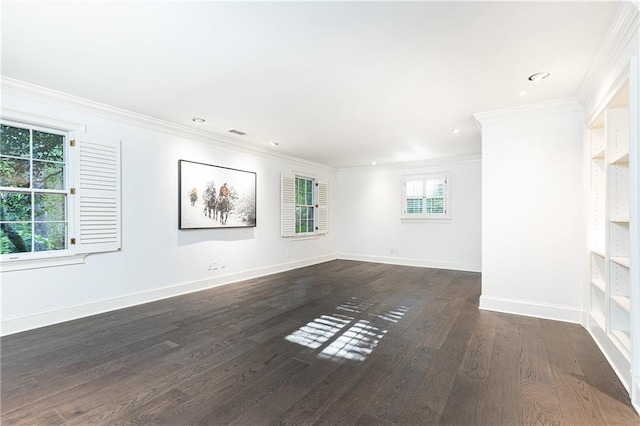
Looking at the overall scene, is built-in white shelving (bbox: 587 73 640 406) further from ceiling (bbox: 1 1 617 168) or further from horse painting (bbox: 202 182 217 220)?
horse painting (bbox: 202 182 217 220)

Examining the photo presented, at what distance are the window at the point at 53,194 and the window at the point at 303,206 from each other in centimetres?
328

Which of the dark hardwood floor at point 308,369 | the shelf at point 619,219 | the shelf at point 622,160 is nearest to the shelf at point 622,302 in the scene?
the dark hardwood floor at point 308,369

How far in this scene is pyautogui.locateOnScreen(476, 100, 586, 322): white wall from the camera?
11.1 ft

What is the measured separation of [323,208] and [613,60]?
5.95 meters

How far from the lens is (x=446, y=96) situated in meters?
3.31

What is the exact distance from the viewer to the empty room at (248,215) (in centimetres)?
194

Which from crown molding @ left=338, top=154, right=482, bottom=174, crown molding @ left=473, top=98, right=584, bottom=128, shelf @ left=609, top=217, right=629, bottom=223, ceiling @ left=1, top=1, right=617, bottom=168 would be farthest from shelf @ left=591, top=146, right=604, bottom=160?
crown molding @ left=338, top=154, right=482, bottom=174

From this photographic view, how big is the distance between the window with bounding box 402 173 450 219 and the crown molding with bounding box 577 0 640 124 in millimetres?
3748

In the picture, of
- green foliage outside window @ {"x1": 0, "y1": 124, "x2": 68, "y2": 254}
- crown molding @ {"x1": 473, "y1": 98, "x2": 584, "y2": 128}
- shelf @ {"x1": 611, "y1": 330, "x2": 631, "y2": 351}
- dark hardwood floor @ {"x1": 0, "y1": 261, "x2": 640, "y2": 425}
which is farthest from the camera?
crown molding @ {"x1": 473, "y1": 98, "x2": 584, "y2": 128}

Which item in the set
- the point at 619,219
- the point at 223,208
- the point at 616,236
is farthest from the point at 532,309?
the point at 223,208

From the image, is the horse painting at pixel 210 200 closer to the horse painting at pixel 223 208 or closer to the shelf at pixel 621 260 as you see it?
the horse painting at pixel 223 208

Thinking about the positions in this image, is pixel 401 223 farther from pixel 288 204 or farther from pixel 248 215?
pixel 248 215

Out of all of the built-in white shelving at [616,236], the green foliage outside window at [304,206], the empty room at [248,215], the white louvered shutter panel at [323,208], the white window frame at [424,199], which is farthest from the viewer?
the white louvered shutter panel at [323,208]

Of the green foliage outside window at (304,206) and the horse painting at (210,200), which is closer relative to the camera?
the horse painting at (210,200)
